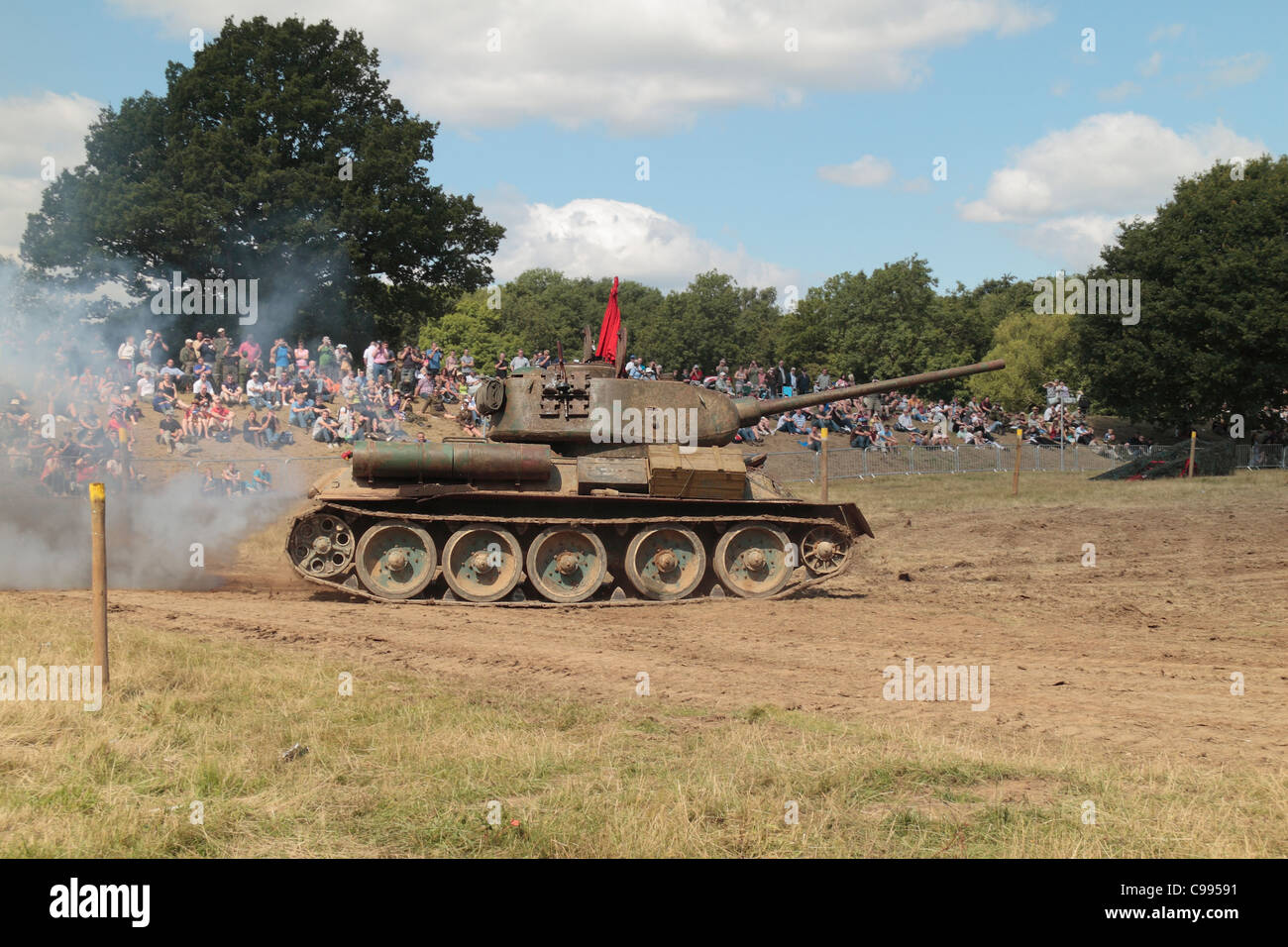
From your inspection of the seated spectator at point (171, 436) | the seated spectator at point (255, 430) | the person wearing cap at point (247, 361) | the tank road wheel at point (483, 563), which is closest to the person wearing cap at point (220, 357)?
the person wearing cap at point (247, 361)

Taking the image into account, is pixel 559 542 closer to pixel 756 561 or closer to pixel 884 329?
pixel 756 561

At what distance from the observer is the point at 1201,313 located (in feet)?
123

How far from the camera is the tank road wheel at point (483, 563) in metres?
15.2

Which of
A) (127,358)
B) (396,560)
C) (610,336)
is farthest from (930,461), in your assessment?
(396,560)

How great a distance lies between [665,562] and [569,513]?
1527 mm

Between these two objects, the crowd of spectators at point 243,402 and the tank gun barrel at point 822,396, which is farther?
the crowd of spectators at point 243,402

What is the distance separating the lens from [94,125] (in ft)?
129

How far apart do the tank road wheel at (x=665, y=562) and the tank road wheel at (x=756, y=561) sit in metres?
0.41

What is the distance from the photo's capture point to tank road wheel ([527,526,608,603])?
15336mm

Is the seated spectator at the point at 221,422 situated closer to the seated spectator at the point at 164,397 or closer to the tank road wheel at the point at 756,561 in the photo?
the seated spectator at the point at 164,397

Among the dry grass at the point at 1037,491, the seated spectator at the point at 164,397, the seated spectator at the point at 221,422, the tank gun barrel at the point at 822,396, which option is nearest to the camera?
the tank gun barrel at the point at 822,396

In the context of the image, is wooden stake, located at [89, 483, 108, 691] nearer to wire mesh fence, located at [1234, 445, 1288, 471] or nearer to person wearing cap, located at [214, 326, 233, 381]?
person wearing cap, located at [214, 326, 233, 381]

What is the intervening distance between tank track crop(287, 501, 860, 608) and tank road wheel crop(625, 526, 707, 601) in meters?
0.10
